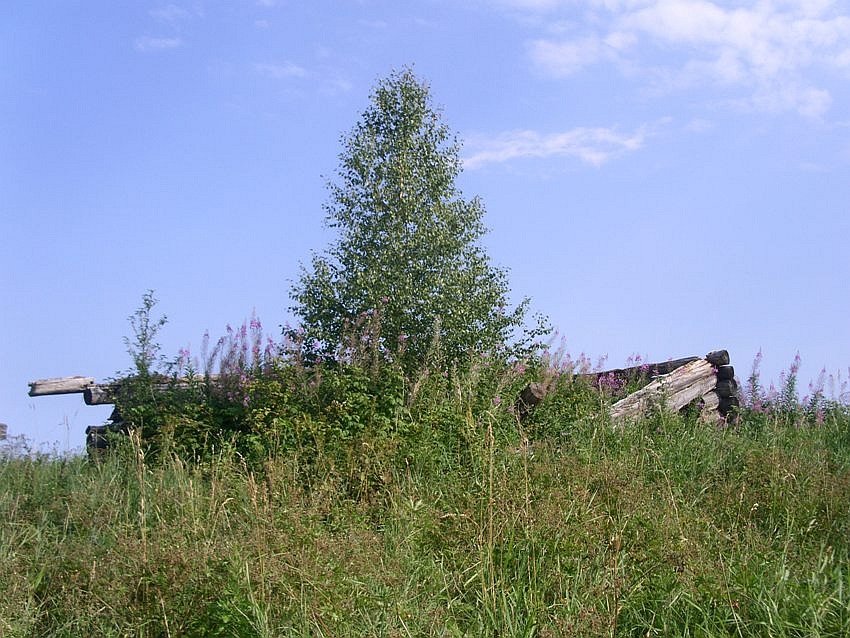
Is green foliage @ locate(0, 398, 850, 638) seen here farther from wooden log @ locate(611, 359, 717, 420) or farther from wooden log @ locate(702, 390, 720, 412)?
wooden log @ locate(702, 390, 720, 412)

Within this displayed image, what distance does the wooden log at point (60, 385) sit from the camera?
1199 centimetres

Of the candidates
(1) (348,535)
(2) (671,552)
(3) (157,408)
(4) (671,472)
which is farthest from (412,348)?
(2) (671,552)

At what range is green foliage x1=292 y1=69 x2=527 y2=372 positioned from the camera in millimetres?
12570

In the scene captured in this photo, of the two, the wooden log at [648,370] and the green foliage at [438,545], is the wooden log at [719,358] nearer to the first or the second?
the wooden log at [648,370]

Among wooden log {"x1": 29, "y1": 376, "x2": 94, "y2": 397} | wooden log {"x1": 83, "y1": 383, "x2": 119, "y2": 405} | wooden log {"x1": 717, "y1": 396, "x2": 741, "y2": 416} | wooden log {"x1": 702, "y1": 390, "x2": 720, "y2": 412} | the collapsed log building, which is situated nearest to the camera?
the collapsed log building

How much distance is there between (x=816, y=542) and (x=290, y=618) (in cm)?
395

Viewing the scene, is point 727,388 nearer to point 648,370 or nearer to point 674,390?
point 648,370

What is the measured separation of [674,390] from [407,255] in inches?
182

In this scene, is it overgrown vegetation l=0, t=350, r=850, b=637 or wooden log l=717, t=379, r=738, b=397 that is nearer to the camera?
overgrown vegetation l=0, t=350, r=850, b=637

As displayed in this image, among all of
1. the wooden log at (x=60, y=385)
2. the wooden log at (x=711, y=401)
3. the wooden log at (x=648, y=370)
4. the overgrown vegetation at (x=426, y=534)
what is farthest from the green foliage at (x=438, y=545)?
the wooden log at (x=648, y=370)

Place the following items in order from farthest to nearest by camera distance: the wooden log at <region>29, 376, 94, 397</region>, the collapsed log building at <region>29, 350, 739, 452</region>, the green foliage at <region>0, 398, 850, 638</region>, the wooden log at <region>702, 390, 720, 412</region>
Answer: the wooden log at <region>702, 390, 720, 412</region>
the wooden log at <region>29, 376, 94, 397</region>
the collapsed log building at <region>29, 350, 739, 452</region>
the green foliage at <region>0, 398, 850, 638</region>

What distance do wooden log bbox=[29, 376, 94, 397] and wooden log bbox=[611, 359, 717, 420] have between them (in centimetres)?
751

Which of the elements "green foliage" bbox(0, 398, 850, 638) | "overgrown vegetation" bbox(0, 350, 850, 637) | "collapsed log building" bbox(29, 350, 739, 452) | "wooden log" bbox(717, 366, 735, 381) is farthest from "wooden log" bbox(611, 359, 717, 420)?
"green foliage" bbox(0, 398, 850, 638)

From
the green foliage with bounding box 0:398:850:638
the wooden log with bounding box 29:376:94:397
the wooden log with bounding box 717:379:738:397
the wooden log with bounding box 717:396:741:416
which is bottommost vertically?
the green foliage with bounding box 0:398:850:638
